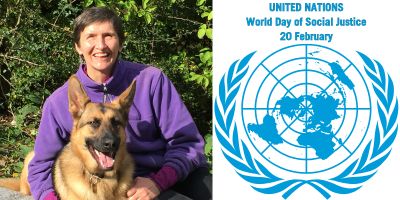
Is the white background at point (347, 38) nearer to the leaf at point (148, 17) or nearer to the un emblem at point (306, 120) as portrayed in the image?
the un emblem at point (306, 120)

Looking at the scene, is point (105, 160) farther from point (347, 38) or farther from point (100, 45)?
point (347, 38)

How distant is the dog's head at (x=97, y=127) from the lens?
365 cm

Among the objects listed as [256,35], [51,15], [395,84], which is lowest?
[395,84]

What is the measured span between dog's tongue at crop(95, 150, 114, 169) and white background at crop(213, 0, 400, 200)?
97 centimetres

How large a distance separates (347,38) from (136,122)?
1570 millimetres

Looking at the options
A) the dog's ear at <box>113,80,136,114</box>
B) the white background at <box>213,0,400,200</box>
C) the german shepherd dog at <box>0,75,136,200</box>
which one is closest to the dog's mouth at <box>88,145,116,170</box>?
the german shepherd dog at <box>0,75,136,200</box>

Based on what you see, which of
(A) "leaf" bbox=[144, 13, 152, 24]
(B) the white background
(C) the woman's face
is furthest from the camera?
(A) "leaf" bbox=[144, 13, 152, 24]

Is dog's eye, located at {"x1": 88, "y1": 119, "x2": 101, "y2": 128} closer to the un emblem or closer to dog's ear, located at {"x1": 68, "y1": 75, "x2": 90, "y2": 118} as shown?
dog's ear, located at {"x1": 68, "y1": 75, "x2": 90, "y2": 118}

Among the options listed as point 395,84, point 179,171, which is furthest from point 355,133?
point 179,171

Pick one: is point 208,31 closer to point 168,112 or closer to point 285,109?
point 168,112

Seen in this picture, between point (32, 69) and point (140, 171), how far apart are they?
10.1 feet

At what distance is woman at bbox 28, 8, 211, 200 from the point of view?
3.91 meters

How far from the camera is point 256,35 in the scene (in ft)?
10.00

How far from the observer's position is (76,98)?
12.1ft
